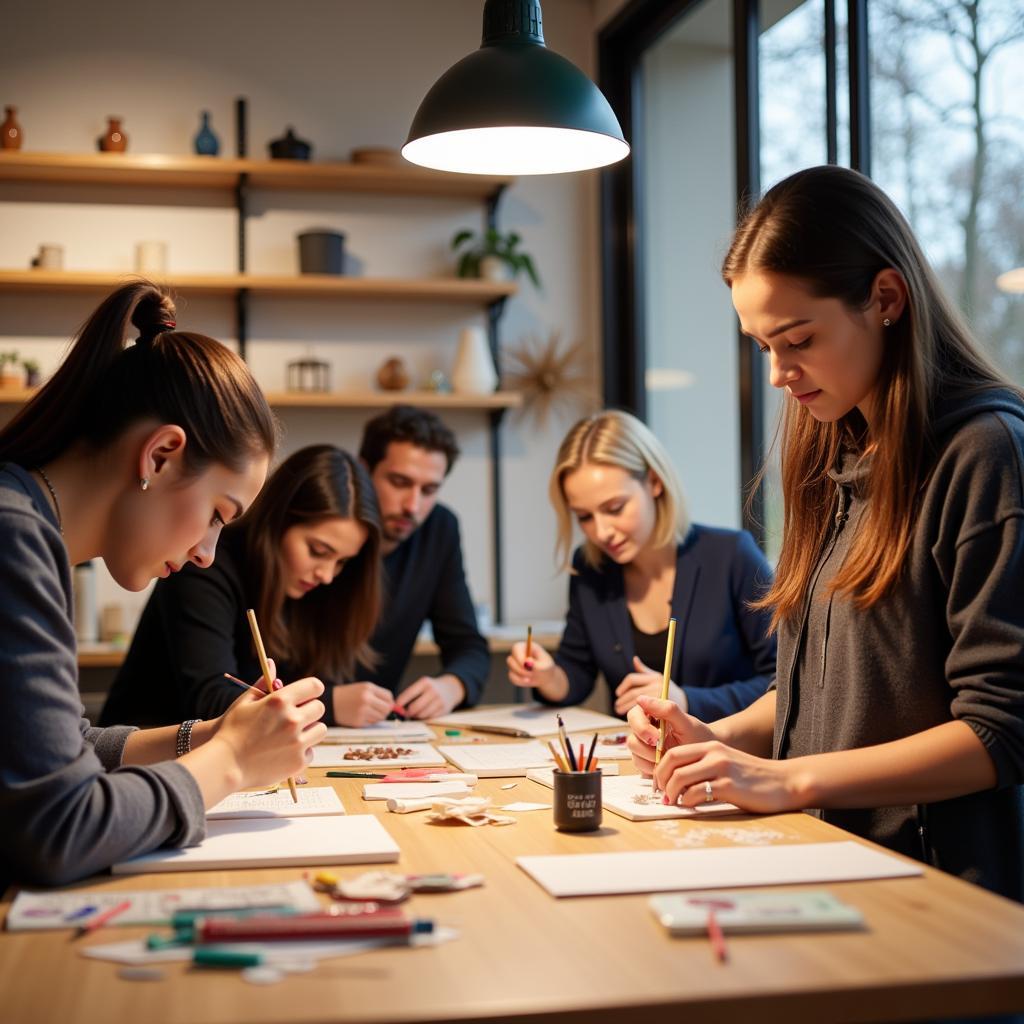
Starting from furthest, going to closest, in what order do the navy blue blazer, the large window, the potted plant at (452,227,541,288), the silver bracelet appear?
1. the potted plant at (452,227,541,288)
2. the navy blue blazer
3. the large window
4. the silver bracelet

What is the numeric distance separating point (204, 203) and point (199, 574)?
7.71ft

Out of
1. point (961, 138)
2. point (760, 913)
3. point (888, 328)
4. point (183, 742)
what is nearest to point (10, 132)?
point (961, 138)

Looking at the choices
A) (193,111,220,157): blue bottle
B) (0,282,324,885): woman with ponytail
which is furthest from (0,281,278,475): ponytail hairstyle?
(193,111,220,157): blue bottle

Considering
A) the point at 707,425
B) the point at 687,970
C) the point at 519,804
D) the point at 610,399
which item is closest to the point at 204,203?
the point at 610,399

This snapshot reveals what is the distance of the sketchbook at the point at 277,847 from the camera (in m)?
1.35

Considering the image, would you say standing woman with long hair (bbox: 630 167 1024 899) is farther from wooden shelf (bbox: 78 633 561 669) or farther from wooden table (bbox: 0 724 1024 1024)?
wooden shelf (bbox: 78 633 561 669)

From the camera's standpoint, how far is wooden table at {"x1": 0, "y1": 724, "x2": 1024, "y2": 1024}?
94 cm

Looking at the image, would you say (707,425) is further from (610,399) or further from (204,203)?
(204,203)

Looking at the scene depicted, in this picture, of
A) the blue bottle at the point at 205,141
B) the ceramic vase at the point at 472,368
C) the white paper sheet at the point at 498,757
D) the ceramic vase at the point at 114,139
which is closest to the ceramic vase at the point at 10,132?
the ceramic vase at the point at 114,139

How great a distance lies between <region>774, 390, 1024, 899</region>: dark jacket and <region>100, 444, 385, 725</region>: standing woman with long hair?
1.19m

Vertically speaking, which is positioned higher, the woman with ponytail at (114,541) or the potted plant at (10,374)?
the potted plant at (10,374)

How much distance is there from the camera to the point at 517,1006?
0.94m

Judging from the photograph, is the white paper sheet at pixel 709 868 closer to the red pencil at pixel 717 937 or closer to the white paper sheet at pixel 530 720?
the red pencil at pixel 717 937

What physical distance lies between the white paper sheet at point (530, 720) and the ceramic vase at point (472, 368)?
1.82 meters
